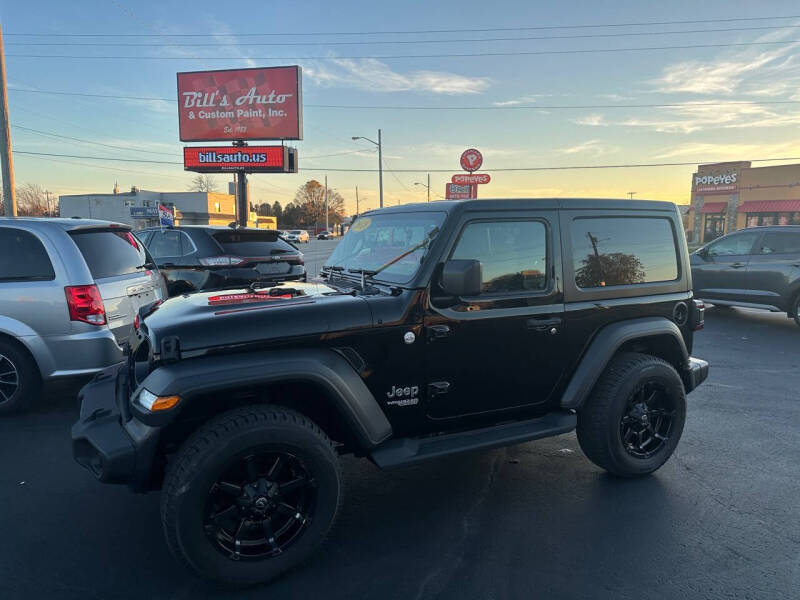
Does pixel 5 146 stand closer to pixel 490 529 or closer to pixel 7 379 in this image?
pixel 7 379

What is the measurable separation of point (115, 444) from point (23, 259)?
309 centimetres

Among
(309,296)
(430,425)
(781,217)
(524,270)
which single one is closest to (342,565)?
(430,425)

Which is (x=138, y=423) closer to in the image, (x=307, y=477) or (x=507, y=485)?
(x=307, y=477)

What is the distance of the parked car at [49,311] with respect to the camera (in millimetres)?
4598

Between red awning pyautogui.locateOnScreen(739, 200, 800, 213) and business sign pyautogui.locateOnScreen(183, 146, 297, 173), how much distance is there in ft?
110

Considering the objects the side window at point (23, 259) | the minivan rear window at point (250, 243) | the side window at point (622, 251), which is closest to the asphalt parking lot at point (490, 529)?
the side window at point (23, 259)

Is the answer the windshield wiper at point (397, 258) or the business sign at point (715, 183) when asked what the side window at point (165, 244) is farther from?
the business sign at point (715, 183)

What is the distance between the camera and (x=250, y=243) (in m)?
8.72

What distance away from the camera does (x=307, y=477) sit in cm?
268

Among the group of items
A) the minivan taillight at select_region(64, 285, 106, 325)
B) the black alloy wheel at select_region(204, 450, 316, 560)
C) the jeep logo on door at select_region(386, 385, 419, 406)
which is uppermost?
the minivan taillight at select_region(64, 285, 106, 325)

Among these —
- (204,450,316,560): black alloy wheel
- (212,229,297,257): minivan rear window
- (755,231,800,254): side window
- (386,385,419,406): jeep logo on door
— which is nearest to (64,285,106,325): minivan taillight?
(204,450,316,560): black alloy wheel

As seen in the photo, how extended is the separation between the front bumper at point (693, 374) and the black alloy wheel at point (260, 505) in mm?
2956

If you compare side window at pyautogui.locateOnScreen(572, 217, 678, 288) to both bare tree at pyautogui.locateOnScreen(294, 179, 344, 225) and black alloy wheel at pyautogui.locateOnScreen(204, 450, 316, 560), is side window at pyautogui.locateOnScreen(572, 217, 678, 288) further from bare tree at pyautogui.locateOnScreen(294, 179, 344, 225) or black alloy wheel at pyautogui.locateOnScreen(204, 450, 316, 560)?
bare tree at pyautogui.locateOnScreen(294, 179, 344, 225)

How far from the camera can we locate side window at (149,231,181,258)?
29.0ft
